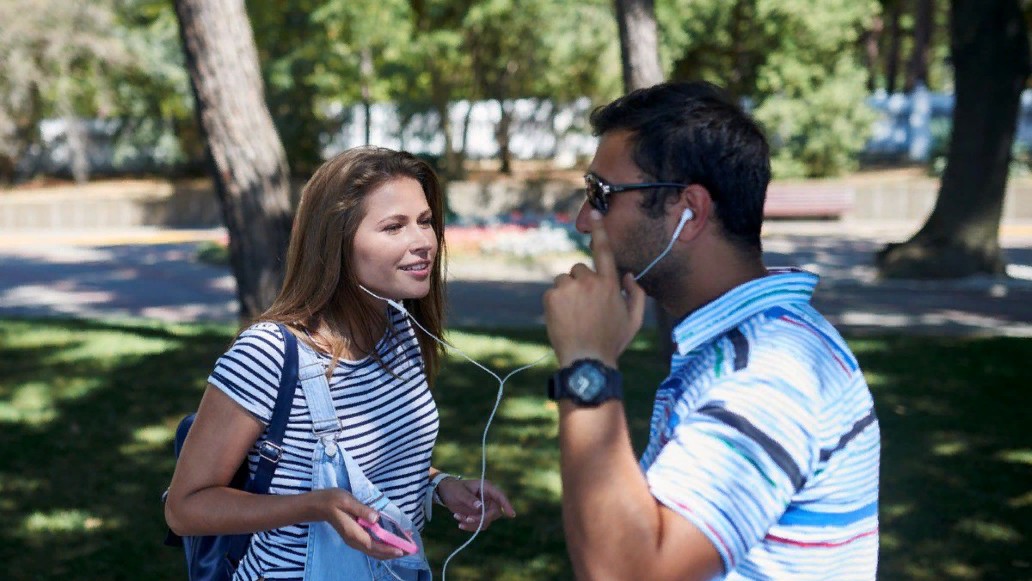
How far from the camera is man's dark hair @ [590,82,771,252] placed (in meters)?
1.96

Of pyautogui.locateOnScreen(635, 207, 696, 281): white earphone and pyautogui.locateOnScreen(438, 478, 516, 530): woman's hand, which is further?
pyautogui.locateOnScreen(438, 478, 516, 530): woman's hand

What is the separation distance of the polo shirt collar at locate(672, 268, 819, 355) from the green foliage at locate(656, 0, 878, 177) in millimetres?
23329

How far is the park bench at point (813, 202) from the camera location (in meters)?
23.7

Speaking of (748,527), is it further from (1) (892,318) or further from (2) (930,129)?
(2) (930,129)

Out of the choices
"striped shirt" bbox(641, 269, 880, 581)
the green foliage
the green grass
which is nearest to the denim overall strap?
"striped shirt" bbox(641, 269, 880, 581)

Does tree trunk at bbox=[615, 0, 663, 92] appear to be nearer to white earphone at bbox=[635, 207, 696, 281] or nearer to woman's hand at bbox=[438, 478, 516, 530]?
woman's hand at bbox=[438, 478, 516, 530]

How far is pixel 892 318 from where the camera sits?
454 inches

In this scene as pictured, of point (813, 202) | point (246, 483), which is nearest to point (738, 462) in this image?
point (246, 483)

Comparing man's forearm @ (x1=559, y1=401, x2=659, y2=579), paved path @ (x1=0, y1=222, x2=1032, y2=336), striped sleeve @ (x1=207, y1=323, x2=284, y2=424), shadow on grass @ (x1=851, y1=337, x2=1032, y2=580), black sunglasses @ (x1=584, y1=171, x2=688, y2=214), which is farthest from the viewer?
paved path @ (x1=0, y1=222, x2=1032, y2=336)

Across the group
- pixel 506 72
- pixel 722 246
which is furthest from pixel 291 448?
pixel 506 72

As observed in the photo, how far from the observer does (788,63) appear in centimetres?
2480

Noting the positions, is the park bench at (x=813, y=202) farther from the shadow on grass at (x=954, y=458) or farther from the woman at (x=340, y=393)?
the woman at (x=340, y=393)

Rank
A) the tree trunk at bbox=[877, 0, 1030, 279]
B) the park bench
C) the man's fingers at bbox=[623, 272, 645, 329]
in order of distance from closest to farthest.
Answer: the man's fingers at bbox=[623, 272, 645, 329] → the tree trunk at bbox=[877, 0, 1030, 279] → the park bench

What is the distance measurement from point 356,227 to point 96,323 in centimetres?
934
